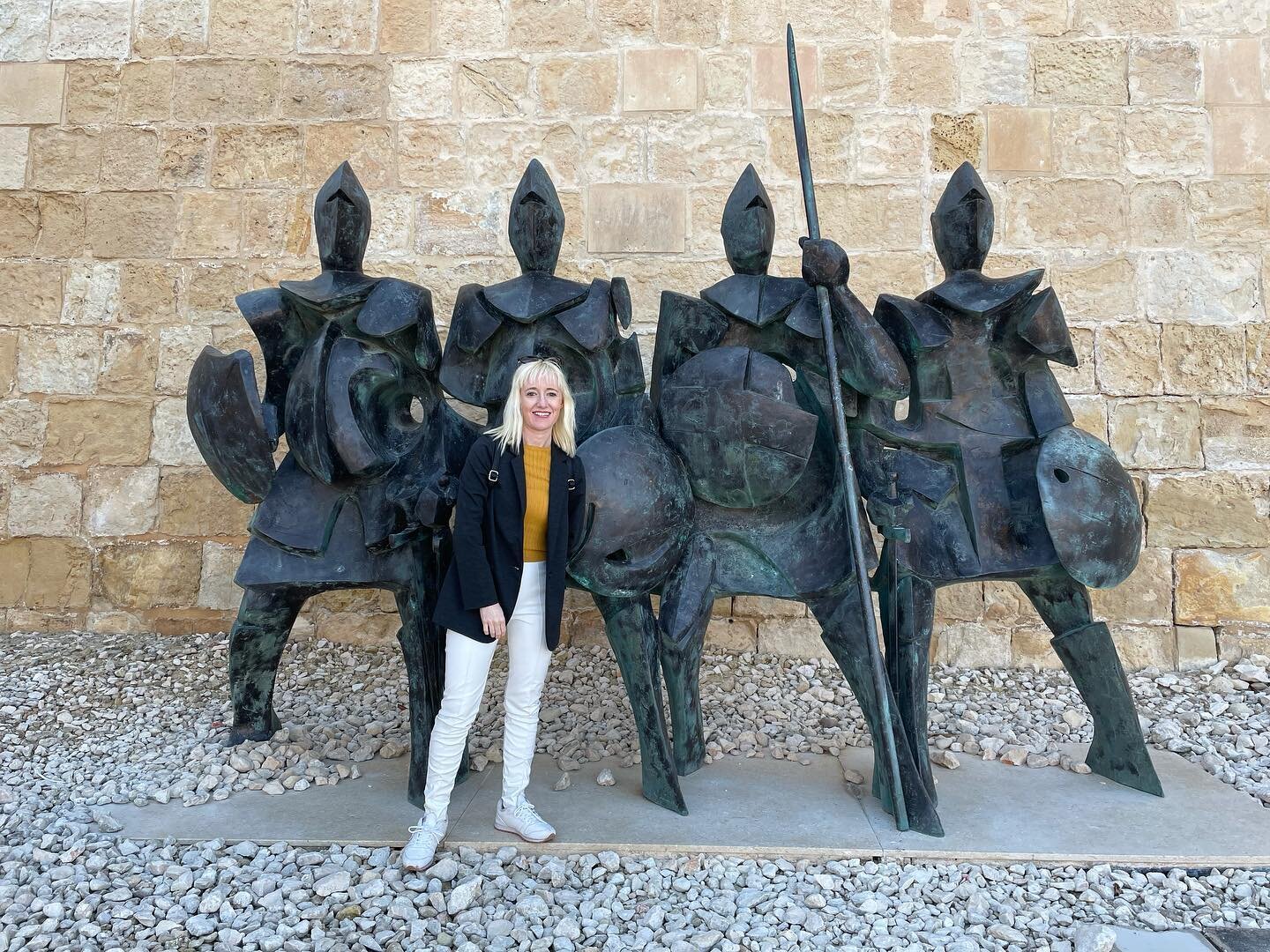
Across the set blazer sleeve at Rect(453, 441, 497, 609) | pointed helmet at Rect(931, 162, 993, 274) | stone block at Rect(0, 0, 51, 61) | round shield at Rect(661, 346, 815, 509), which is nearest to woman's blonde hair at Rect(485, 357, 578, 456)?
blazer sleeve at Rect(453, 441, 497, 609)

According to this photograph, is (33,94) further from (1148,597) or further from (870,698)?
(1148,597)

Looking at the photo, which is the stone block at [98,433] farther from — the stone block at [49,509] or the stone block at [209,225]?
the stone block at [209,225]

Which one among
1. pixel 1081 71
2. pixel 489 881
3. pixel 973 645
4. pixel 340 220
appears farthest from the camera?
pixel 1081 71

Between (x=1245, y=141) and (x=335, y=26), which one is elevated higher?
(x=335, y=26)

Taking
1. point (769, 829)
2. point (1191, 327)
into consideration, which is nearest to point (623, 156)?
point (1191, 327)

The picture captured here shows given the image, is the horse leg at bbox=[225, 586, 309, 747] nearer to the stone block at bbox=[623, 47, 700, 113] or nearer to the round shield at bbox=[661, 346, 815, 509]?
the round shield at bbox=[661, 346, 815, 509]

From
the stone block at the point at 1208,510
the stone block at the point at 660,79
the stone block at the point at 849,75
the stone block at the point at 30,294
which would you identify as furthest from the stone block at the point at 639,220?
the stone block at the point at 30,294

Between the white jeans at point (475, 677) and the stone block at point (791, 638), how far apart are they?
7.33 ft

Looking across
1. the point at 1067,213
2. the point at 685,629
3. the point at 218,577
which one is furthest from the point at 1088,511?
the point at 218,577

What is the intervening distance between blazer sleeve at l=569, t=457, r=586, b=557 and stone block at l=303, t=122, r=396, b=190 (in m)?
3.00

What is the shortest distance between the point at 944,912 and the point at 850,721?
1455mm

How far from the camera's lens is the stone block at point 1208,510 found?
164 inches

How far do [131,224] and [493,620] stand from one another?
12.4ft

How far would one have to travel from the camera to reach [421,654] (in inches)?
103
